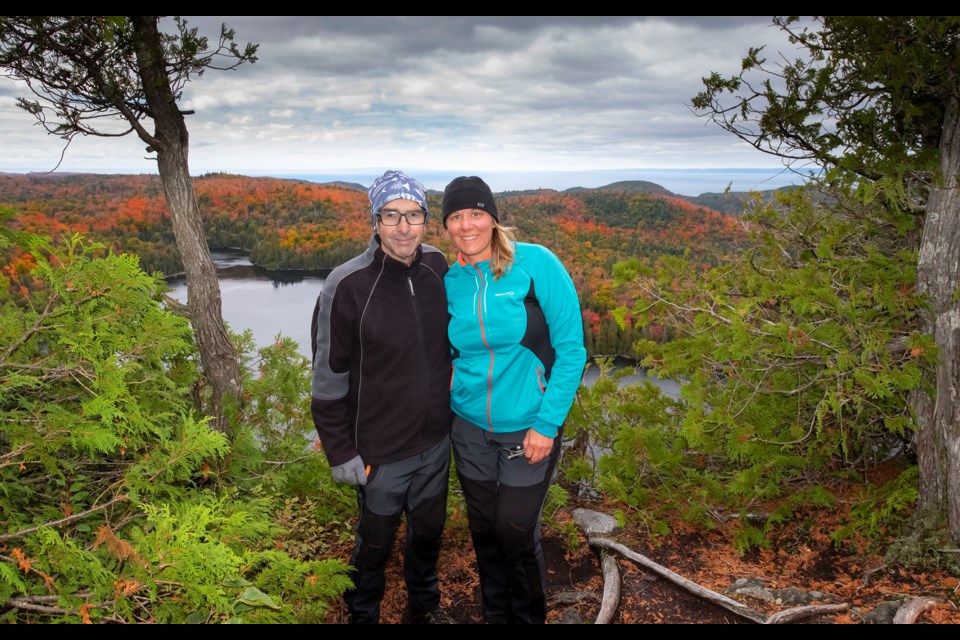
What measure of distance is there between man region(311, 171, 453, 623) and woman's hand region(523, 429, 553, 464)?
0.53m

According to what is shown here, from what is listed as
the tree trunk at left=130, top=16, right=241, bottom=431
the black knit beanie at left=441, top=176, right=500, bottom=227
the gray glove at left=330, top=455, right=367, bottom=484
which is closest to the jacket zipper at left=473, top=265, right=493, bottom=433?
the black knit beanie at left=441, top=176, right=500, bottom=227

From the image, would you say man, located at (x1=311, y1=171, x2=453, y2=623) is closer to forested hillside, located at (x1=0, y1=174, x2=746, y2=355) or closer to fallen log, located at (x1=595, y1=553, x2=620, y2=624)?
forested hillside, located at (x1=0, y1=174, x2=746, y2=355)

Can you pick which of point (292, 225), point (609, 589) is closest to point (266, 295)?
point (292, 225)

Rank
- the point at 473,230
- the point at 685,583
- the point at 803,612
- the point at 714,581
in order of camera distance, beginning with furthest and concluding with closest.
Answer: the point at 714,581 < the point at 685,583 < the point at 803,612 < the point at 473,230

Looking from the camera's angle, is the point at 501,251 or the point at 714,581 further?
the point at 714,581

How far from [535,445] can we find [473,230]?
1.29 metres

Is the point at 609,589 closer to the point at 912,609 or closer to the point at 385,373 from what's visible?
the point at 912,609

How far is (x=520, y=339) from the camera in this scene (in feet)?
9.38

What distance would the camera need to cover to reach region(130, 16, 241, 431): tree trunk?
13.4ft

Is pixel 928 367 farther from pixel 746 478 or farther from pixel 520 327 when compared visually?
pixel 520 327

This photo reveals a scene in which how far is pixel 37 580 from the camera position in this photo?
86.0 inches

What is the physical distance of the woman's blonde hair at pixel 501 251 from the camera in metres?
2.84

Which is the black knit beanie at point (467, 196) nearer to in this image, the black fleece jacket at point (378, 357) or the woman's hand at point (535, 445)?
the black fleece jacket at point (378, 357)

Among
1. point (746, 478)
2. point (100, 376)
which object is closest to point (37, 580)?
point (100, 376)
